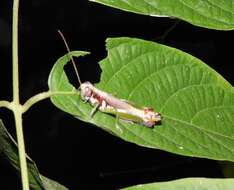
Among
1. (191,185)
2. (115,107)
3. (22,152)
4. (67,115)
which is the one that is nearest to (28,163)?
(22,152)

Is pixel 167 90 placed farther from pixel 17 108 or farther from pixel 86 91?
pixel 17 108

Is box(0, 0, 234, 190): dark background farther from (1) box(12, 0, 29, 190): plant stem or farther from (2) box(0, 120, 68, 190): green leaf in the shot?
(1) box(12, 0, 29, 190): plant stem

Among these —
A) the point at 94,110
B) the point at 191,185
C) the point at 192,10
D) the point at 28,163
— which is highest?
the point at 192,10

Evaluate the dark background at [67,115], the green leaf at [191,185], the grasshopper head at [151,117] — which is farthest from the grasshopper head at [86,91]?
the dark background at [67,115]

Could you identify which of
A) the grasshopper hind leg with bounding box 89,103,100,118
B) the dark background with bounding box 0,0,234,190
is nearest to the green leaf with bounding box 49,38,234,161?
the grasshopper hind leg with bounding box 89,103,100,118

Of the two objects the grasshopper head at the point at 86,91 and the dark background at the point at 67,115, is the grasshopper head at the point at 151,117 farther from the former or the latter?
the dark background at the point at 67,115
